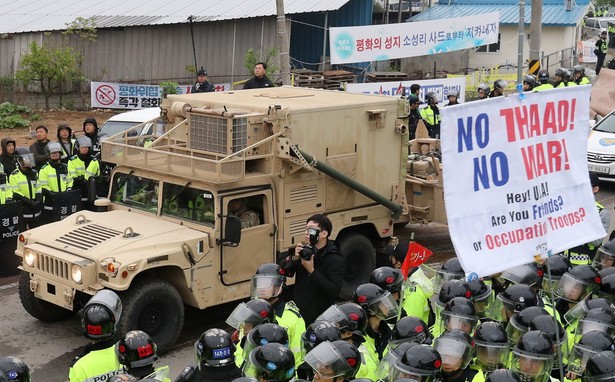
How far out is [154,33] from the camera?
26.2 meters

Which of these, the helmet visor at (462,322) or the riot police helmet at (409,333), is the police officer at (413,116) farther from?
the riot police helmet at (409,333)

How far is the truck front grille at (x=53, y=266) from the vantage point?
10.0 meters

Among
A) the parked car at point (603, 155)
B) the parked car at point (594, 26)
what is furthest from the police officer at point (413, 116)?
the parked car at point (594, 26)

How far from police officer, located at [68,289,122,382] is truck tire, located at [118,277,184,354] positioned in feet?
11.1

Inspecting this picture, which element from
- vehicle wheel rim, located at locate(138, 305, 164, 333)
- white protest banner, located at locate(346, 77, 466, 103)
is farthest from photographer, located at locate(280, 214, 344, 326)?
white protest banner, located at locate(346, 77, 466, 103)

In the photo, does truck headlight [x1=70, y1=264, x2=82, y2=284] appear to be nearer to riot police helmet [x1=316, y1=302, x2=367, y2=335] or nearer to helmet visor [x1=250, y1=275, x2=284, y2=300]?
helmet visor [x1=250, y1=275, x2=284, y2=300]

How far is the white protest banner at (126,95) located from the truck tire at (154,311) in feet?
47.5

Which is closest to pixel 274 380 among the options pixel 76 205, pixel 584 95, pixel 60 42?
pixel 584 95

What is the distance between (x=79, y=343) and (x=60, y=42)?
1618 centimetres

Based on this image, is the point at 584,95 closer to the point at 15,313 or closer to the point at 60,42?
the point at 15,313

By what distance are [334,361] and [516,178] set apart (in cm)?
164

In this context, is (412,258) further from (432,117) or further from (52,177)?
(432,117)

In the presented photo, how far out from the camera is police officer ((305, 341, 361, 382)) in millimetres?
5984

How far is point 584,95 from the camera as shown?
672 cm
